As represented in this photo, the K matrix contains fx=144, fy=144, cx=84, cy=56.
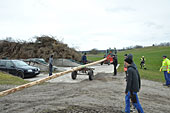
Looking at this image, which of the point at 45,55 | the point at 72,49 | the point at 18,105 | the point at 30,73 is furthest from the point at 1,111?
the point at 72,49

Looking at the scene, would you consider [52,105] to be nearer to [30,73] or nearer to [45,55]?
[30,73]

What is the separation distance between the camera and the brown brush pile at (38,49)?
22.6 meters

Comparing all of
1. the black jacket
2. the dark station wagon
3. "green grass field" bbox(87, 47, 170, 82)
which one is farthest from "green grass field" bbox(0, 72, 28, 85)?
"green grass field" bbox(87, 47, 170, 82)

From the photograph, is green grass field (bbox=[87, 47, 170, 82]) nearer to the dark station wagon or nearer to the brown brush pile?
the brown brush pile

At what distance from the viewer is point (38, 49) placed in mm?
22828

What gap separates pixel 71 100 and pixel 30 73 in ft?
25.2

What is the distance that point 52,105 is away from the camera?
482cm

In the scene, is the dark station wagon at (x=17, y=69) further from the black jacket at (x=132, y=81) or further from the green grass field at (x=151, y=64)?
the green grass field at (x=151, y=64)

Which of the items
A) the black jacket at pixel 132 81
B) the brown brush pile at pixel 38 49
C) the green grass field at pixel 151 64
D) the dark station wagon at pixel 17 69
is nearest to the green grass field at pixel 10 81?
the dark station wagon at pixel 17 69

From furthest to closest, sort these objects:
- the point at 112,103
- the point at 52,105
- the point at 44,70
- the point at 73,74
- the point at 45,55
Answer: the point at 45,55, the point at 44,70, the point at 73,74, the point at 112,103, the point at 52,105

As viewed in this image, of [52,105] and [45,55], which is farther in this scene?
[45,55]

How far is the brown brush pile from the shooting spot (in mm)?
22594

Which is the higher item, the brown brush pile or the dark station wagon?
the brown brush pile

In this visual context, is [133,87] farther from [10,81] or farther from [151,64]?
[151,64]
